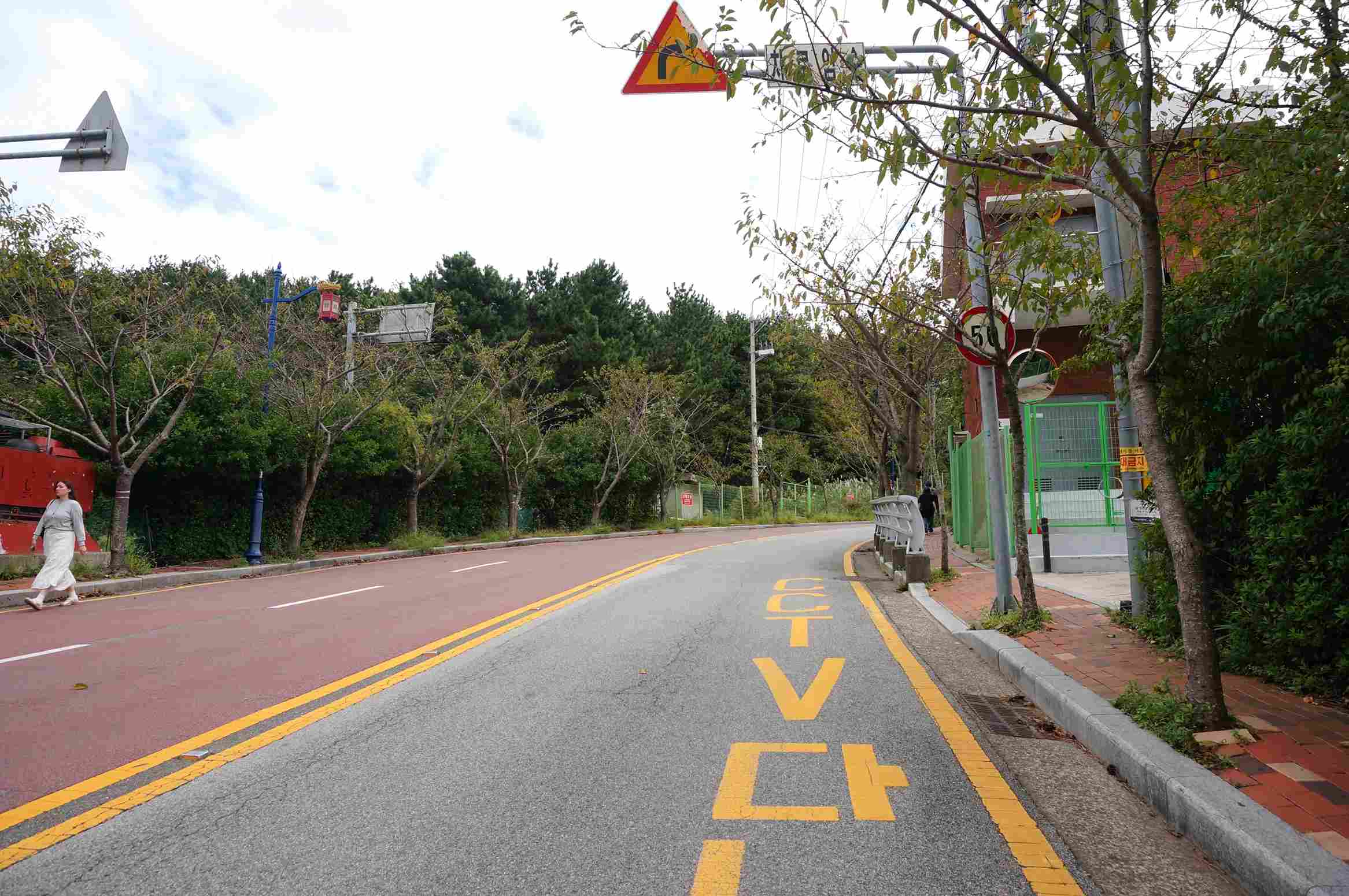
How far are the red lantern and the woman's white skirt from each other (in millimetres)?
11584

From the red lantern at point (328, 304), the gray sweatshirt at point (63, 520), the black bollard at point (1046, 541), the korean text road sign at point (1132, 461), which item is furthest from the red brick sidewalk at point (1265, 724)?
the red lantern at point (328, 304)

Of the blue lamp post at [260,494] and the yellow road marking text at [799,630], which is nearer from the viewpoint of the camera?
the yellow road marking text at [799,630]

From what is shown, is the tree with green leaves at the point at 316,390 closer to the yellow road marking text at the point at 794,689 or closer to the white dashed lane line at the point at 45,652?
the white dashed lane line at the point at 45,652

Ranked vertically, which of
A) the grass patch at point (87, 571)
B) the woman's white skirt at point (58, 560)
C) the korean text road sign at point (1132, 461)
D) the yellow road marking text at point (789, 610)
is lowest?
the yellow road marking text at point (789, 610)

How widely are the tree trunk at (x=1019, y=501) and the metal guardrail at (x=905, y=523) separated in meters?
2.99

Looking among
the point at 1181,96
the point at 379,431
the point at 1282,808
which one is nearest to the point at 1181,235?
the point at 1181,96

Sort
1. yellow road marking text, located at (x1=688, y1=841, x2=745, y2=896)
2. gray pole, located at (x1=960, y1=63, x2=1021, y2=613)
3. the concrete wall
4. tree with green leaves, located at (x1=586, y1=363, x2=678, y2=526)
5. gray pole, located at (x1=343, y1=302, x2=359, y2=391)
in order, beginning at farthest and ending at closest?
1. the concrete wall
2. tree with green leaves, located at (x1=586, y1=363, x2=678, y2=526)
3. gray pole, located at (x1=343, y1=302, x2=359, y2=391)
4. gray pole, located at (x1=960, y1=63, x2=1021, y2=613)
5. yellow road marking text, located at (x1=688, y1=841, x2=745, y2=896)

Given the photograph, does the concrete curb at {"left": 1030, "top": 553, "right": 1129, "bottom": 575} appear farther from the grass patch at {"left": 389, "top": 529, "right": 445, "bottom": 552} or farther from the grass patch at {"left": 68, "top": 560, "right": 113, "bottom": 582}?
the grass patch at {"left": 389, "top": 529, "right": 445, "bottom": 552}

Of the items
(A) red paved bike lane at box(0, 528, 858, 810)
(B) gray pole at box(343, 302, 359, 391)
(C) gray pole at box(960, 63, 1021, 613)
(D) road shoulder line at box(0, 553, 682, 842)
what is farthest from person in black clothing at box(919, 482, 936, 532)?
(D) road shoulder line at box(0, 553, 682, 842)

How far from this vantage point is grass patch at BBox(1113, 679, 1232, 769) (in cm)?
403

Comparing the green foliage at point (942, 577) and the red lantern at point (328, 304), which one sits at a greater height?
the red lantern at point (328, 304)

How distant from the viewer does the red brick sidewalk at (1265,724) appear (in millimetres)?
3445

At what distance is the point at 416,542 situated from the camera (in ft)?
77.6

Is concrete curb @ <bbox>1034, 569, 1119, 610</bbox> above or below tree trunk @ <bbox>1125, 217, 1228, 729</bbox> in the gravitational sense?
below
